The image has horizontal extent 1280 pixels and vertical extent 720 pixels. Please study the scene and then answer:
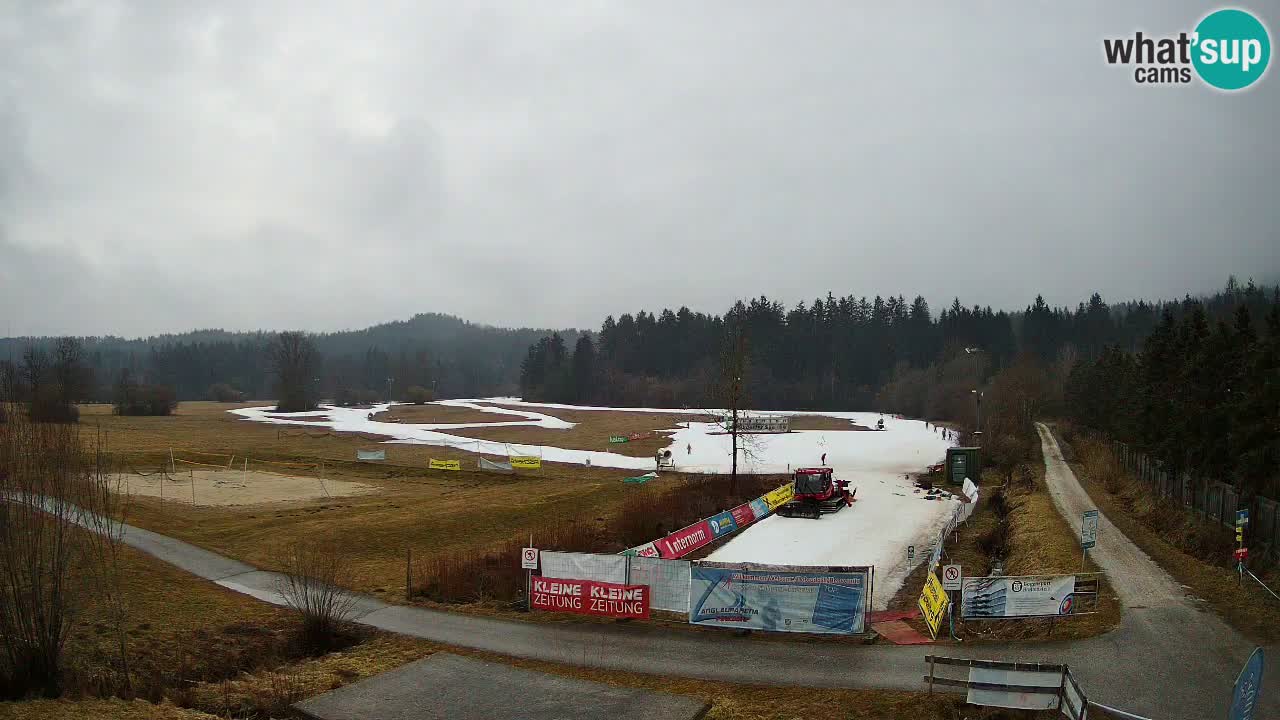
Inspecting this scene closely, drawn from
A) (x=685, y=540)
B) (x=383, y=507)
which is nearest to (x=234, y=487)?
(x=383, y=507)

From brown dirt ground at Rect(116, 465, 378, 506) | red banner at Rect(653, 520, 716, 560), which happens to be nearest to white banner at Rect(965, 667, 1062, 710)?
red banner at Rect(653, 520, 716, 560)

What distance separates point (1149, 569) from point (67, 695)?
91.3ft

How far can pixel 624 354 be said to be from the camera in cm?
15088

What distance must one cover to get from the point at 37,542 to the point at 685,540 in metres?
19.4

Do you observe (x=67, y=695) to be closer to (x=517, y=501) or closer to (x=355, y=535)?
(x=355, y=535)

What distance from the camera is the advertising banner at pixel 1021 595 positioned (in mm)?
16703

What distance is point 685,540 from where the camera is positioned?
88.6 ft

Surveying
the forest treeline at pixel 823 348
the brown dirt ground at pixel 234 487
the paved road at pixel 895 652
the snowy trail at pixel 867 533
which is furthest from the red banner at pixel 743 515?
the forest treeline at pixel 823 348

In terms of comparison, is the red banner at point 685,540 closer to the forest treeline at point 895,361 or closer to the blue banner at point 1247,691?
the blue banner at point 1247,691

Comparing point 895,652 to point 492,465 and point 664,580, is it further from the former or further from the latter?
point 492,465

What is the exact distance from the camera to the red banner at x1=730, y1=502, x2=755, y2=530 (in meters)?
32.4

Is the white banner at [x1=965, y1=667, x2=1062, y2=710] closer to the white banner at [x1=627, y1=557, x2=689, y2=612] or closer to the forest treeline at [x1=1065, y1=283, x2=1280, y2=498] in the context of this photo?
the white banner at [x1=627, y1=557, x2=689, y2=612]

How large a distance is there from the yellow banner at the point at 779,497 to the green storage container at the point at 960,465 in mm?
15247

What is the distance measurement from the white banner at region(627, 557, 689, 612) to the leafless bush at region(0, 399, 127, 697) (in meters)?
11.3
